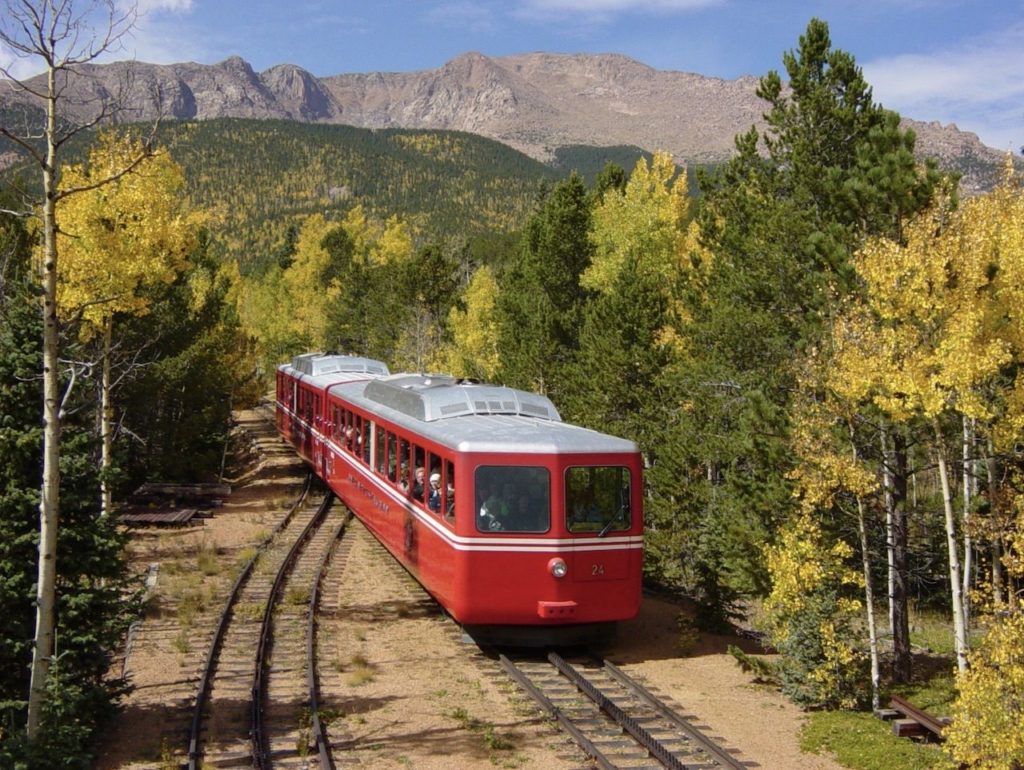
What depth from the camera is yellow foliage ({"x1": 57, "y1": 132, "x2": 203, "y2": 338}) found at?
17.5 m

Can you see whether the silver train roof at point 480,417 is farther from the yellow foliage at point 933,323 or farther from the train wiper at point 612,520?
the yellow foliage at point 933,323

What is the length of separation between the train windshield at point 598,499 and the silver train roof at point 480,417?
30 centimetres

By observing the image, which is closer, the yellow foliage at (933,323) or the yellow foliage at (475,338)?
the yellow foliage at (933,323)

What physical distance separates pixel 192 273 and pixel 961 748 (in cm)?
3156

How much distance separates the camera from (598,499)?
12211 millimetres

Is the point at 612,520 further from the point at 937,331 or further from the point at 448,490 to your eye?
the point at 937,331

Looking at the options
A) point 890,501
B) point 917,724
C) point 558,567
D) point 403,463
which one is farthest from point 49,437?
point 890,501

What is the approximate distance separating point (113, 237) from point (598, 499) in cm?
1119

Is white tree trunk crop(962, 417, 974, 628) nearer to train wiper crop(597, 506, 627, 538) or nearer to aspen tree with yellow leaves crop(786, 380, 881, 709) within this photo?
aspen tree with yellow leaves crop(786, 380, 881, 709)

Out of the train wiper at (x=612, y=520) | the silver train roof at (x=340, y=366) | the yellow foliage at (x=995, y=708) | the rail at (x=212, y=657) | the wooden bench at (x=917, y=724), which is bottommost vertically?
the wooden bench at (x=917, y=724)

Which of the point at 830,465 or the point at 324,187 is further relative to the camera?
the point at 324,187

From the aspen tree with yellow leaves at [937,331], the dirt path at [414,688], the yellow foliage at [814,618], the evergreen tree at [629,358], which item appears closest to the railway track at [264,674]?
the dirt path at [414,688]

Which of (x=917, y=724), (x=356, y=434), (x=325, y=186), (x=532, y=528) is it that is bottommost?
(x=917, y=724)

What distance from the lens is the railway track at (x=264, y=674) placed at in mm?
9531
